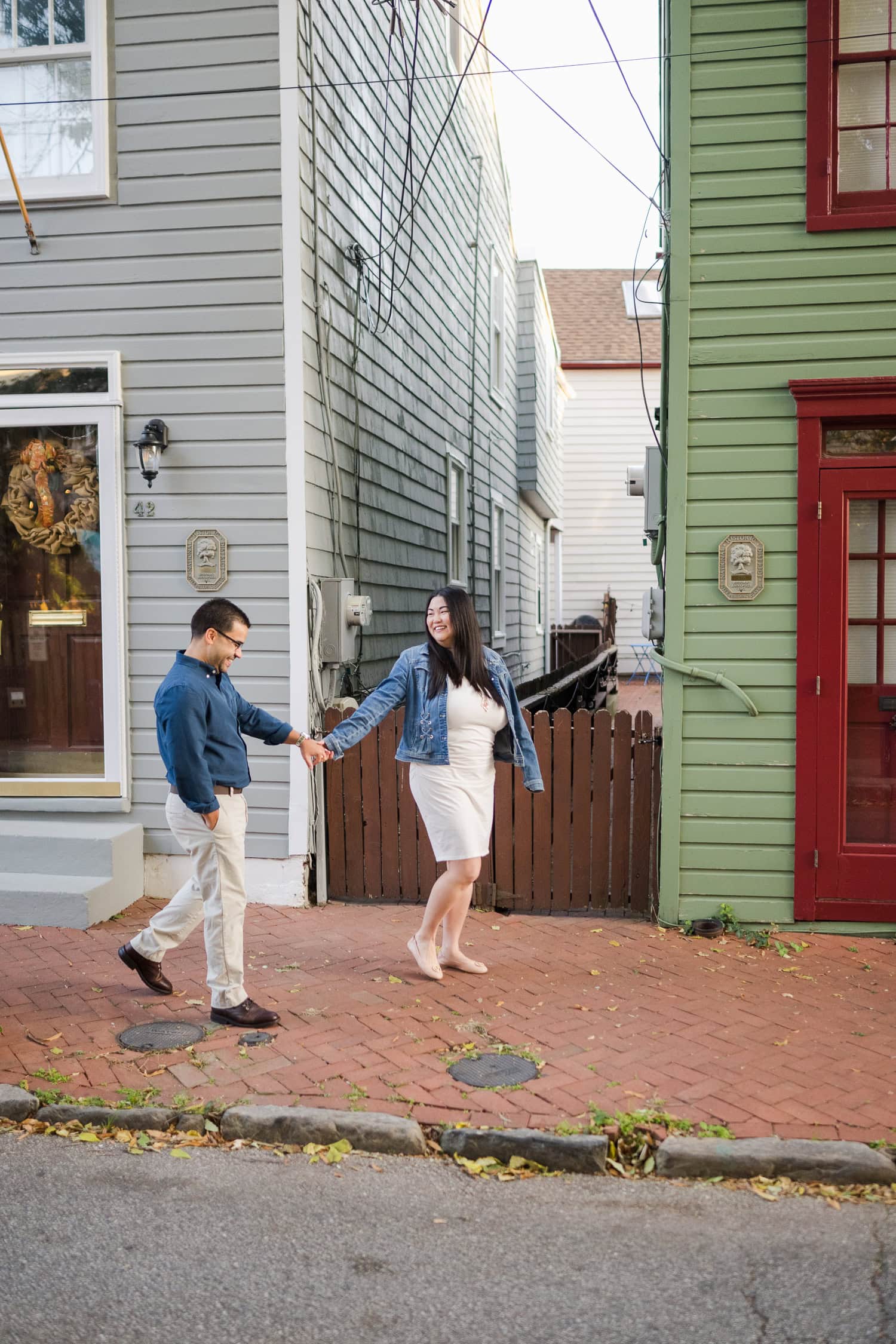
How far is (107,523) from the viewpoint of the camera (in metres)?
7.19

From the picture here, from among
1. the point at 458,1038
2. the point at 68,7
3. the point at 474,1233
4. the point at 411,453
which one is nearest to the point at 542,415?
the point at 411,453

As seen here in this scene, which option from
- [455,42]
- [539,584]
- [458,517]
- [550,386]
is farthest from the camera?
[539,584]

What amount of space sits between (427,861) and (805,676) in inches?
96.8

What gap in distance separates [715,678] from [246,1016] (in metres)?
3.09

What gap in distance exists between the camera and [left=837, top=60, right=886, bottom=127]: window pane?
644 centimetres

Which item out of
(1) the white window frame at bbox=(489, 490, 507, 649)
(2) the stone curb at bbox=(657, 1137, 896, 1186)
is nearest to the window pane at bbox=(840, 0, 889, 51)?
(2) the stone curb at bbox=(657, 1137, 896, 1186)

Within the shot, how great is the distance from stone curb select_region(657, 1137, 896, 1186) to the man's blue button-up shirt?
85.8 inches

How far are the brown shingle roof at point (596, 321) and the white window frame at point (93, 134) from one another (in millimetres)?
19090

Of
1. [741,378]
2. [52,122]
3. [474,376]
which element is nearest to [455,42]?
[474,376]

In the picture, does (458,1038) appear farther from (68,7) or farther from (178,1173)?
(68,7)

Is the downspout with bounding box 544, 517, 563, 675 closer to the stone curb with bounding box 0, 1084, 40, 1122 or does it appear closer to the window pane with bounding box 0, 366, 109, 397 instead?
the window pane with bounding box 0, 366, 109, 397

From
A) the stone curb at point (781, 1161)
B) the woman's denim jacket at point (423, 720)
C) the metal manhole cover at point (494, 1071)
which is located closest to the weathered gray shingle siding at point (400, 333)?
the woman's denim jacket at point (423, 720)

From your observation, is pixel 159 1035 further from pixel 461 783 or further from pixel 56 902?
pixel 56 902

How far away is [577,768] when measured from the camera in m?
6.88
